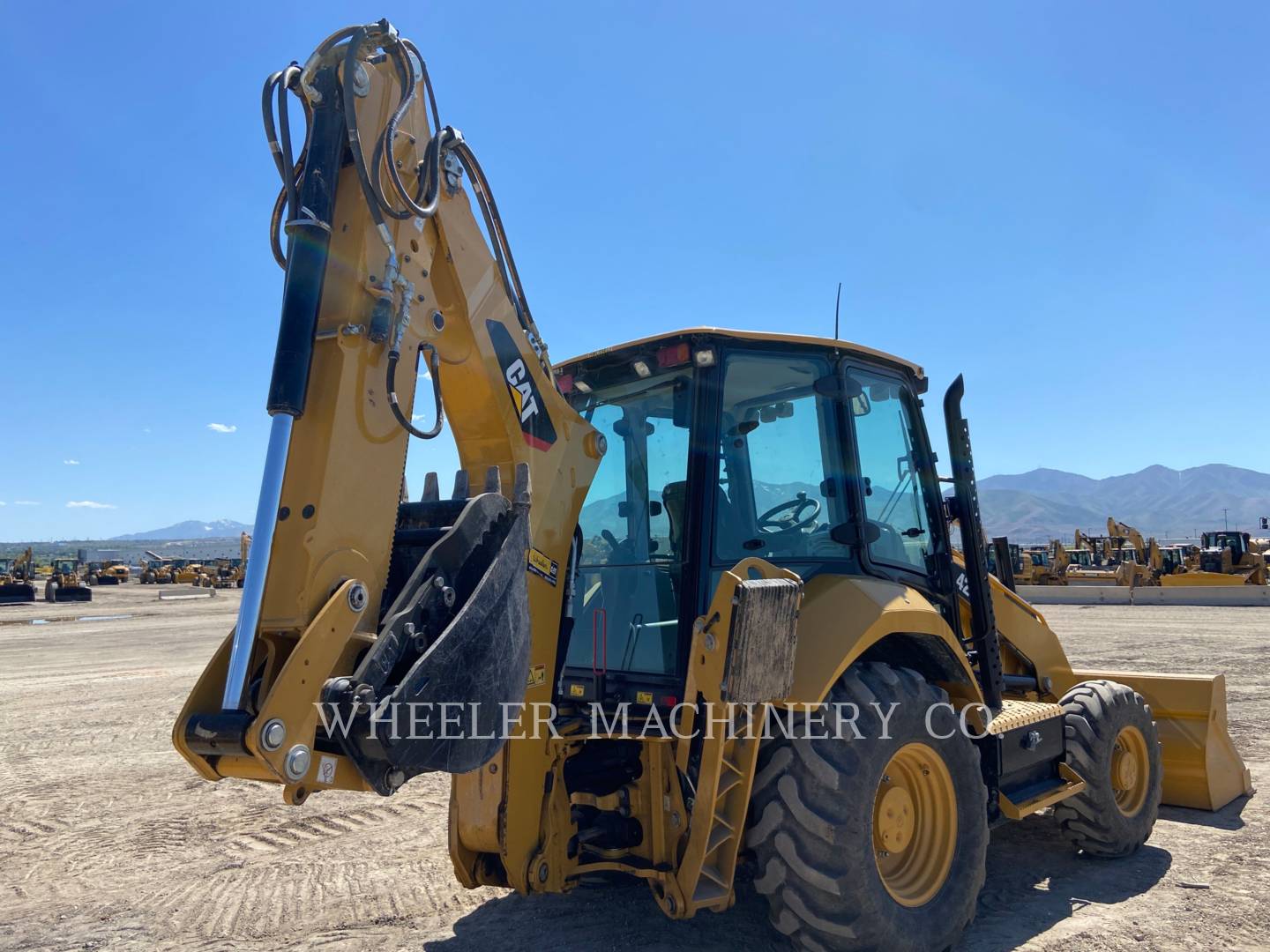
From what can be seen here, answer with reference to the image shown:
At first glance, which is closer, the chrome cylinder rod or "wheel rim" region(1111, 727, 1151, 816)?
the chrome cylinder rod

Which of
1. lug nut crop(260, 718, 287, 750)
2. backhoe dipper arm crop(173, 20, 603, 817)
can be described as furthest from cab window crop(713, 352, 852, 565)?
lug nut crop(260, 718, 287, 750)

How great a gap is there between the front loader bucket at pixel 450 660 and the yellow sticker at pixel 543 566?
41 centimetres

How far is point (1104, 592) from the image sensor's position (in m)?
25.4

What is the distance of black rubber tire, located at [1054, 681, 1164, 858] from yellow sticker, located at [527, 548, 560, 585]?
3174 mm

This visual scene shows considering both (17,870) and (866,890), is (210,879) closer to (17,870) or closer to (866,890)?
(17,870)

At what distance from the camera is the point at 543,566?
3.52 meters

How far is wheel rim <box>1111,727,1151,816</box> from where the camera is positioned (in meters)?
5.18

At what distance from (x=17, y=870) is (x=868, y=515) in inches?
196

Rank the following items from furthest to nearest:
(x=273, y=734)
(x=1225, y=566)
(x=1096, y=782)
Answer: (x=1225, y=566), (x=1096, y=782), (x=273, y=734)

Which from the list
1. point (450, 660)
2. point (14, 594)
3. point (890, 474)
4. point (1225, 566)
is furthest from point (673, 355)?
point (14, 594)

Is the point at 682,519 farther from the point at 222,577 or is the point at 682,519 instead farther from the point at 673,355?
the point at 222,577

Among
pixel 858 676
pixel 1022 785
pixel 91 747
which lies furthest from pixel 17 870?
pixel 1022 785

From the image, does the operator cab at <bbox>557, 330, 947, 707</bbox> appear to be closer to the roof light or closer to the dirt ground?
the roof light

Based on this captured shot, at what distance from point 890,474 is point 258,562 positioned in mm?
2948
